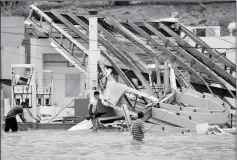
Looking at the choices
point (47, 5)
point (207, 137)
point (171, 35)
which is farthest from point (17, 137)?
point (47, 5)

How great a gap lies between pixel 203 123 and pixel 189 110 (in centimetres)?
219

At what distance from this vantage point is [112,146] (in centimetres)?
1986

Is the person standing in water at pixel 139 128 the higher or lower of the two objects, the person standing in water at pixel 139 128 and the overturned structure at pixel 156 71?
the lower

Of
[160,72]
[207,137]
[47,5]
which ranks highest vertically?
[47,5]

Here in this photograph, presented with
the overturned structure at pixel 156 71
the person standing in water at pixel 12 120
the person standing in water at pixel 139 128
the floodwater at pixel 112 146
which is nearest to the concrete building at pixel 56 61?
the overturned structure at pixel 156 71

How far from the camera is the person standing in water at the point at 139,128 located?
2073 cm

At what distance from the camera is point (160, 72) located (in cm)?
3228

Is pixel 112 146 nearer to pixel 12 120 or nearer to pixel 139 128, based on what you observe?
pixel 139 128

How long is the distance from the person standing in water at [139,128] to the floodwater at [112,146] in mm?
259

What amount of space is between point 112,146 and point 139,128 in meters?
1.35

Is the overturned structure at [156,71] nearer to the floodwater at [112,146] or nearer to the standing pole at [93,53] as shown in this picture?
the standing pole at [93,53]

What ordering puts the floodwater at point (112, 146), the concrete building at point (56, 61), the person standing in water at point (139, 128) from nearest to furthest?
the floodwater at point (112, 146)
the person standing in water at point (139, 128)
the concrete building at point (56, 61)

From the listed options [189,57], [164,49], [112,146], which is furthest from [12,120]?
[189,57]

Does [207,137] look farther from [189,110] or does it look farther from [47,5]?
[47,5]
